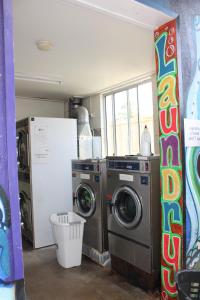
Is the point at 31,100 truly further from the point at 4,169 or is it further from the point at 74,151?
the point at 4,169

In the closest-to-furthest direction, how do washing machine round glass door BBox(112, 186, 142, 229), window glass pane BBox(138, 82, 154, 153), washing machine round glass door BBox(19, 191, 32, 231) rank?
washing machine round glass door BBox(112, 186, 142, 229), washing machine round glass door BBox(19, 191, 32, 231), window glass pane BBox(138, 82, 154, 153)

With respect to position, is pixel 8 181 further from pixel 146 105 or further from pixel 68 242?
pixel 146 105

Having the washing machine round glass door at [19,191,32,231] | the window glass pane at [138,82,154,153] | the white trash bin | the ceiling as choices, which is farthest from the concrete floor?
the ceiling

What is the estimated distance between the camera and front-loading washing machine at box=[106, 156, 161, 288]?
247cm

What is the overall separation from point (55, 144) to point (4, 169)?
2621 mm

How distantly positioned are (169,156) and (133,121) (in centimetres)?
238

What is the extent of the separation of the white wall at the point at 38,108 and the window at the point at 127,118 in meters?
1.06

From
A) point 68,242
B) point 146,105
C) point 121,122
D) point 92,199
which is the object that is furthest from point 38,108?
point 68,242

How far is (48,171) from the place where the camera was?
383cm

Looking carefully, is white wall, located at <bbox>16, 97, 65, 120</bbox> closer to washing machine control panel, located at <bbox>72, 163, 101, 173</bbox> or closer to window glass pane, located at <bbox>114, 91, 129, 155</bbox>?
window glass pane, located at <bbox>114, 91, 129, 155</bbox>

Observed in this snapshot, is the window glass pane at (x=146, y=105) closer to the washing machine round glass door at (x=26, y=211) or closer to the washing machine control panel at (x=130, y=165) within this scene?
the washing machine control panel at (x=130, y=165)

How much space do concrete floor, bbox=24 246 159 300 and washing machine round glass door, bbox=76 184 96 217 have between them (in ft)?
2.02

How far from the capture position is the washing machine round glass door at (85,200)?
338cm

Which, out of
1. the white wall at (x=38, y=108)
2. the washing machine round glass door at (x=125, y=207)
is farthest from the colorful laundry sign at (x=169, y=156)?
the white wall at (x=38, y=108)
